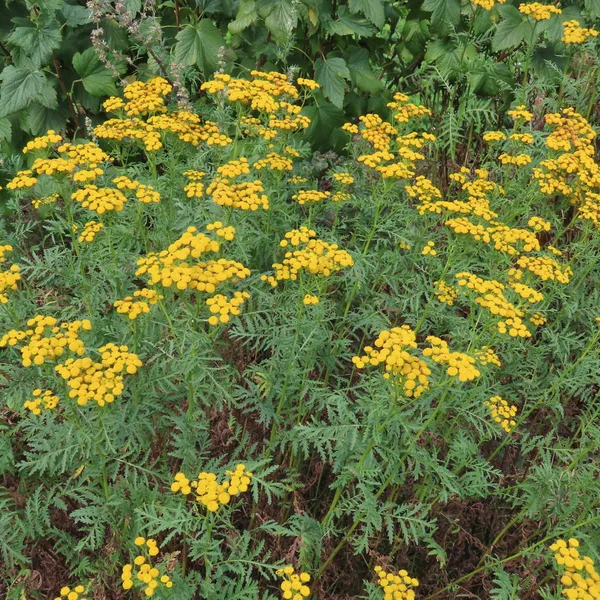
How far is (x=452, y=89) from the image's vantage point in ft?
18.1

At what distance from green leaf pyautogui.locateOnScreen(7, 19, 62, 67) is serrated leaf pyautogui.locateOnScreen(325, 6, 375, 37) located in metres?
2.32

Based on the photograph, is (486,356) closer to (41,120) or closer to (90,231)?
(90,231)

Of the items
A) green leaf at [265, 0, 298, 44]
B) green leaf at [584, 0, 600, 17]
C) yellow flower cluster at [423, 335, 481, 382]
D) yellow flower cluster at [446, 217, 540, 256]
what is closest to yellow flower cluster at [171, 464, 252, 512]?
yellow flower cluster at [423, 335, 481, 382]

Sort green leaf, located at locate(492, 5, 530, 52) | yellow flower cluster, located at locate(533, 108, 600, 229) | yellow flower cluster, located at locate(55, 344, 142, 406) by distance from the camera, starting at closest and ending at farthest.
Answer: yellow flower cluster, located at locate(55, 344, 142, 406)
yellow flower cluster, located at locate(533, 108, 600, 229)
green leaf, located at locate(492, 5, 530, 52)

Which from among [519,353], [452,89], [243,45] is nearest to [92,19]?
[243,45]

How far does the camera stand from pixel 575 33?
4.82 meters

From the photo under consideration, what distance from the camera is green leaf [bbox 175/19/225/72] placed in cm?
459

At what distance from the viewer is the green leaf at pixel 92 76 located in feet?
15.4

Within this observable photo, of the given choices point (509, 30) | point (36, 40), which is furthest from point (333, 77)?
point (36, 40)

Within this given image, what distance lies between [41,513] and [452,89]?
5.04 metres

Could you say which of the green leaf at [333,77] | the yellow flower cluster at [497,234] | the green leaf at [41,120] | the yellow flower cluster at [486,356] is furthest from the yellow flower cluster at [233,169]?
the green leaf at [41,120]

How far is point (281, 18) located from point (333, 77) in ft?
2.31

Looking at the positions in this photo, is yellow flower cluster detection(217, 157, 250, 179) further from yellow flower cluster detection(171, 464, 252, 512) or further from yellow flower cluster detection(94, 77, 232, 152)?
yellow flower cluster detection(171, 464, 252, 512)

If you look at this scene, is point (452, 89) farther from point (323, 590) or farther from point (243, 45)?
point (323, 590)
